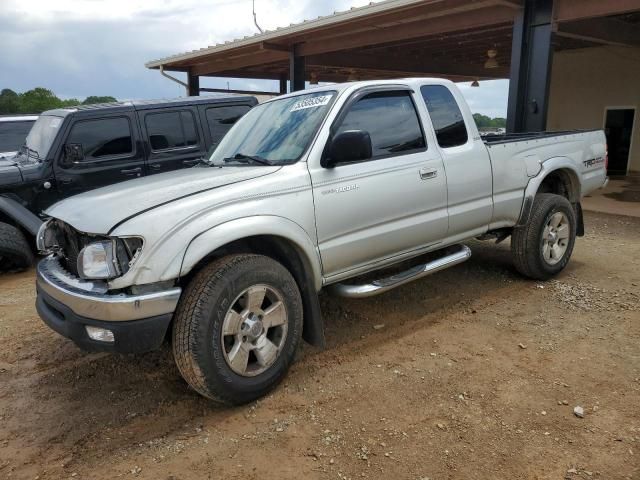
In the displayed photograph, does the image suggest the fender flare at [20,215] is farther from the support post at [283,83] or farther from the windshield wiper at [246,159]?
the support post at [283,83]

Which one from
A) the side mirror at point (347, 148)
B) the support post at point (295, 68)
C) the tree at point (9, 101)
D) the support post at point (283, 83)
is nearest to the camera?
the side mirror at point (347, 148)

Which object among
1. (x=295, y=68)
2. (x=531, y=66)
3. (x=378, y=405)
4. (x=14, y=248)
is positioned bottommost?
(x=378, y=405)

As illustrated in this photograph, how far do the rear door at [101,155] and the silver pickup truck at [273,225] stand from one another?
116 inches

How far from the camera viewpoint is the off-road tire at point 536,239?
4.93m

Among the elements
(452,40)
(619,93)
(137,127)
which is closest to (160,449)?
(137,127)

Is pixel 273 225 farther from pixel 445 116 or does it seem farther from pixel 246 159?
pixel 445 116

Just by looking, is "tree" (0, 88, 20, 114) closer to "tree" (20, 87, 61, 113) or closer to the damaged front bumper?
"tree" (20, 87, 61, 113)

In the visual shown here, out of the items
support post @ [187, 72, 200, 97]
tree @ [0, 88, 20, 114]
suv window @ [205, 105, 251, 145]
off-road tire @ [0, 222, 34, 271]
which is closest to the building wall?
suv window @ [205, 105, 251, 145]

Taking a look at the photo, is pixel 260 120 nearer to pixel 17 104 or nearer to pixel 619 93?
pixel 619 93

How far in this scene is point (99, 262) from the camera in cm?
274

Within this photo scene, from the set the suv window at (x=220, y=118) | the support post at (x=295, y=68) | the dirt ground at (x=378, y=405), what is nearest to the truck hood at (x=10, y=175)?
the dirt ground at (x=378, y=405)

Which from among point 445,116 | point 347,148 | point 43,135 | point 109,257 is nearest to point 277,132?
point 347,148

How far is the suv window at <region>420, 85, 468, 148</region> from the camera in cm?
419

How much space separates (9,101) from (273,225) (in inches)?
1548
